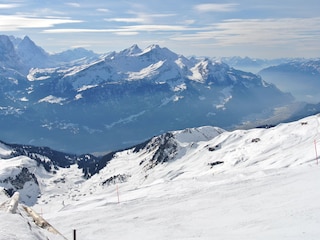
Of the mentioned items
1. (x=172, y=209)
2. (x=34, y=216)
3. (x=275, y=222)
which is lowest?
(x=172, y=209)

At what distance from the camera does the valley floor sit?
29.2 metres

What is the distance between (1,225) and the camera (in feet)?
69.5

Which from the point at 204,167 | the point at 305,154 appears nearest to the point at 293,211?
the point at 305,154

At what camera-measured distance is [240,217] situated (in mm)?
34344

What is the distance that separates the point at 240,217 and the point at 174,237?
6.75m

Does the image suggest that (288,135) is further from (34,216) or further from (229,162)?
(34,216)

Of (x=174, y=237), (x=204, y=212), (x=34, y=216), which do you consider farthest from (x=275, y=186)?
(x=34, y=216)

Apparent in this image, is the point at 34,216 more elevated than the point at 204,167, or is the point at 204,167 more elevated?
the point at 34,216

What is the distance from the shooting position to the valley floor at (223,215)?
2922 centimetres

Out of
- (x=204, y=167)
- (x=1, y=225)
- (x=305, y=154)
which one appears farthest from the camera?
(x=204, y=167)

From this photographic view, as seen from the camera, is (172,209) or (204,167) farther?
(204,167)

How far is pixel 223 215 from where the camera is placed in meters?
36.2

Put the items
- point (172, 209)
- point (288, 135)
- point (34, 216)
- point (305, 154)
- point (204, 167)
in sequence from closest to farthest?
1. point (34, 216)
2. point (172, 209)
3. point (305, 154)
4. point (288, 135)
5. point (204, 167)

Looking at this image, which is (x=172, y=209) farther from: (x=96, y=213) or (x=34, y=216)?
(x=34, y=216)
